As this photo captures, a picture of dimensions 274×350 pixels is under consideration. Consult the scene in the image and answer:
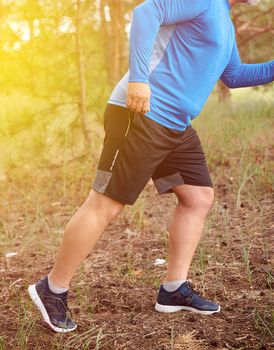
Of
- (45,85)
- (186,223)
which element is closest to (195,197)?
(186,223)

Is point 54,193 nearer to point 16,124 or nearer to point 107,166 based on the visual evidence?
point 16,124

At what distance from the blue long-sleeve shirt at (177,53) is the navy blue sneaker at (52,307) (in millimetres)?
934

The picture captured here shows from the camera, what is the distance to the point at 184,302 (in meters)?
3.09

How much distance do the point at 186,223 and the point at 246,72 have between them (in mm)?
869

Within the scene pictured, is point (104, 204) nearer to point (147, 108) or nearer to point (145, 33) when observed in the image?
point (147, 108)

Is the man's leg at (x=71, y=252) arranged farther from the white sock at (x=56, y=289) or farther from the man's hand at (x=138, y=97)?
the man's hand at (x=138, y=97)

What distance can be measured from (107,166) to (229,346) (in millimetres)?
953

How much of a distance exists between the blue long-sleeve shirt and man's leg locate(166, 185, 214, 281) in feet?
1.28

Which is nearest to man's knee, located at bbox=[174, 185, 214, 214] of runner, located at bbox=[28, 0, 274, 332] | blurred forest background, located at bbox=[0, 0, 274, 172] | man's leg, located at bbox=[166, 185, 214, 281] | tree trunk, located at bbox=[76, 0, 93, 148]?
man's leg, located at bbox=[166, 185, 214, 281]

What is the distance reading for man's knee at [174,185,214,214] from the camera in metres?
2.98

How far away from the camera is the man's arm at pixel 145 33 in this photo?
8.05ft

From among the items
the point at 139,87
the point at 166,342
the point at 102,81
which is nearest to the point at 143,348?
the point at 166,342

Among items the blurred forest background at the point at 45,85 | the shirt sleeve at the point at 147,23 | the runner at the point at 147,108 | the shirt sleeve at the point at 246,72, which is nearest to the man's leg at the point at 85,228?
the runner at the point at 147,108

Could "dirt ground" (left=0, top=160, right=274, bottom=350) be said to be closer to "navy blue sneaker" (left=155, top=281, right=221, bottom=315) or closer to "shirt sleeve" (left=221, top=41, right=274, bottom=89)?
"navy blue sneaker" (left=155, top=281, right=221, bottom=315)
